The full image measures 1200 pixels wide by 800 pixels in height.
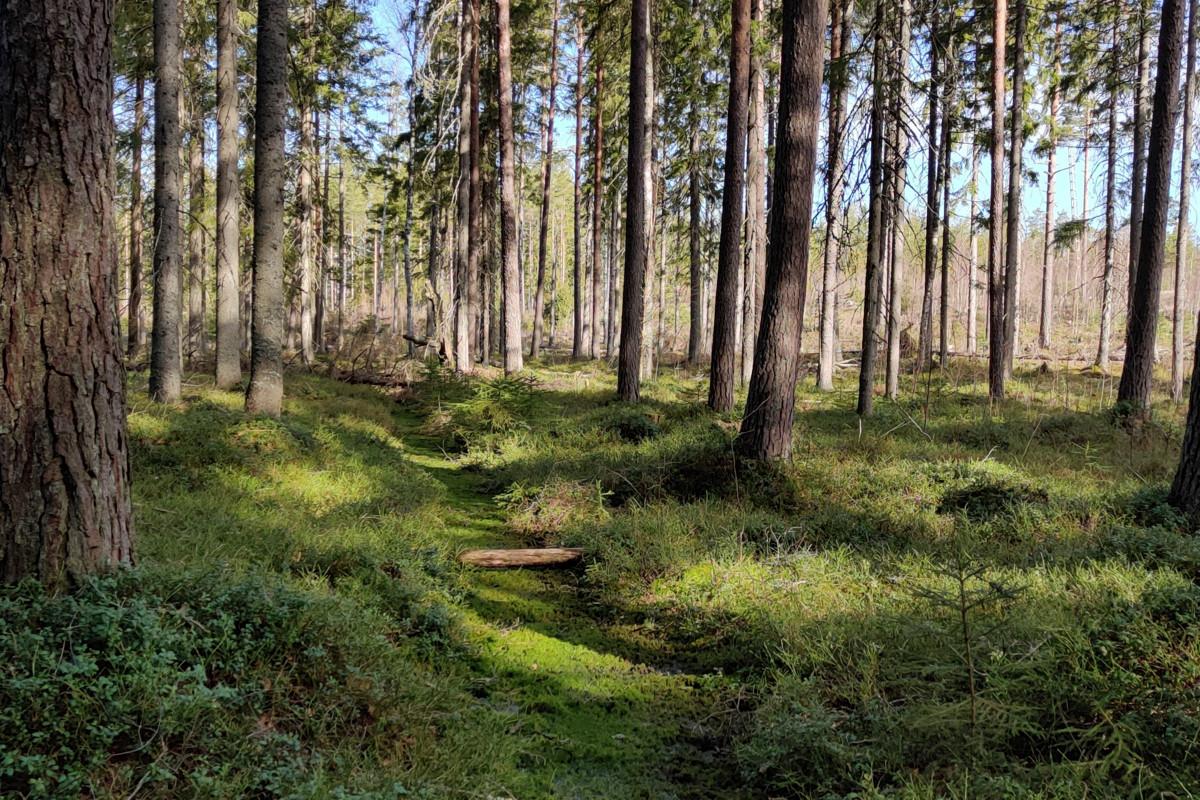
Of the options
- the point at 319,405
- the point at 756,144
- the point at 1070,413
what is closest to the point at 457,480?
the point at 319,405

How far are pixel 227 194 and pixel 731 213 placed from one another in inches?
384

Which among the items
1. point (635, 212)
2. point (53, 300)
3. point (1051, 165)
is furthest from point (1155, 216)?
point (1051, 165)

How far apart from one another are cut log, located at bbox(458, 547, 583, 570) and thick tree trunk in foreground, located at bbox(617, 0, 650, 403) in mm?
6708

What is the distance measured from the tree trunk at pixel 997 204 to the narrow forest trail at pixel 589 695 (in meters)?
12.8

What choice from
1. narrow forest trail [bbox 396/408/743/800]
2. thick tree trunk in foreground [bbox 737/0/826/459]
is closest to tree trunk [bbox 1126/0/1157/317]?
thick tree trunk in foreground [bbox 737/0/826/459]

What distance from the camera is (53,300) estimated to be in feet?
10.4

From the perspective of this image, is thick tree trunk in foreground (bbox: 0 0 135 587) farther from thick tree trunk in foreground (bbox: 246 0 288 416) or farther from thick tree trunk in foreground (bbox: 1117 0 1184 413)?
thick tree trunk in foreground (bbox: 1117 0 1184 413)

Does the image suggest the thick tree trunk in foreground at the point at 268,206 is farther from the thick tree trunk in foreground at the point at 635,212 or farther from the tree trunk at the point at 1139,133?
the tree trunk at the point at 1139,133

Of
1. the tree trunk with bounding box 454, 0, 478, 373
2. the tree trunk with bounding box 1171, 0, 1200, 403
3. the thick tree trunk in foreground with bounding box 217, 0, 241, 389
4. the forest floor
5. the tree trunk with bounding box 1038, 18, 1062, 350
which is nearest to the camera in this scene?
the forest floor

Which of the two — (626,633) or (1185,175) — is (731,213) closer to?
(626,633)

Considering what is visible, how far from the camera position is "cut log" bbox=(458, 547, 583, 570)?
6.59 meters

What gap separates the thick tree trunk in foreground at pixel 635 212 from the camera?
12648 mm

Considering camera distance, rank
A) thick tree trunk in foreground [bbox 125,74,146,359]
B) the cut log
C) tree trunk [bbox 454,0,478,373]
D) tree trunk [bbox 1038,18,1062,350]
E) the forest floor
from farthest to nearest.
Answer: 1. tree trunk [bbox 1038,18,1062,350]
2. tree trunk [bbox 454,0,478,373]
3. thick tree trunk in foreground [bbox 125,74,146,359]
4. the cut log
5. the forest floor

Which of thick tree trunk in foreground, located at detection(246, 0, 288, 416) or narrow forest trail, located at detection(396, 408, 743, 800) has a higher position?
thick tree trunk in foreground, located at detection(246, 0, 288, 416)
